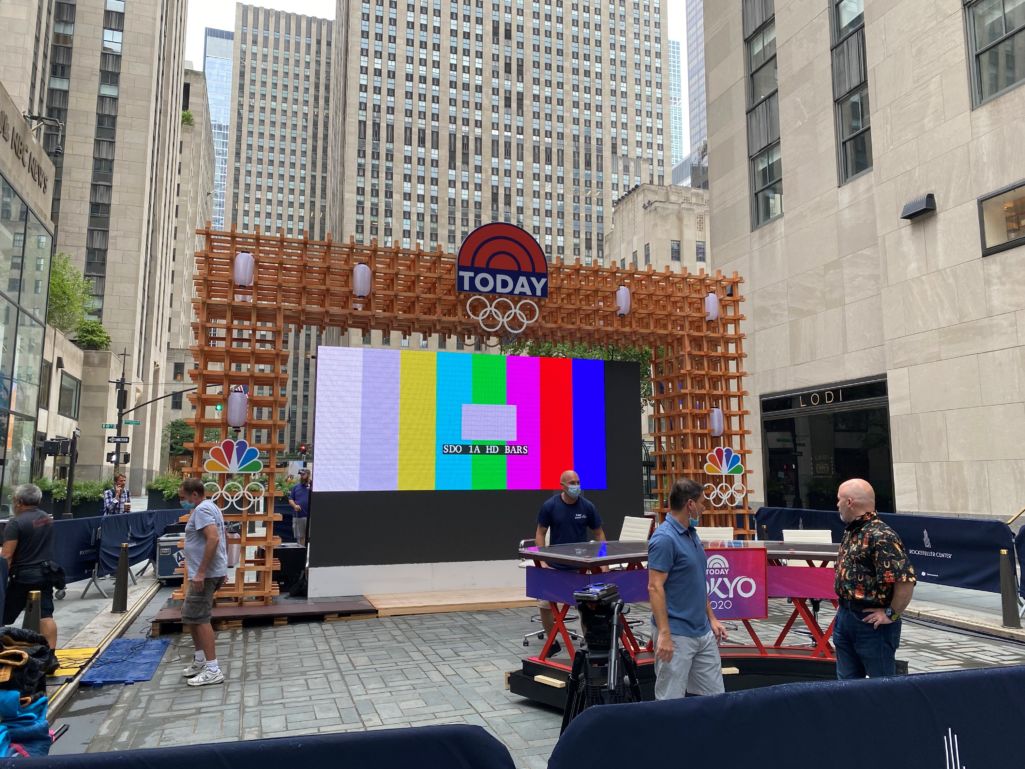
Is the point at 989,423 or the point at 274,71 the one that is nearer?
the point at 989,423

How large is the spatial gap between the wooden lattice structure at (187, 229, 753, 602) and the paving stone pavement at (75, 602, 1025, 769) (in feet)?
7.84

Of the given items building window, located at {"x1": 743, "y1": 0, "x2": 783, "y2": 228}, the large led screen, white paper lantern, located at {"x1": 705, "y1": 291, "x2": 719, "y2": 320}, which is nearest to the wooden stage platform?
the large led screen

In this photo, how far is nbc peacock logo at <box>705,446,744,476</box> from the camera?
1369 cm

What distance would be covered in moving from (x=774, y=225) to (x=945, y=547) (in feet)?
44.3

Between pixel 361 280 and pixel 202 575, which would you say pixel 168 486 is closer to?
pixel 361 280

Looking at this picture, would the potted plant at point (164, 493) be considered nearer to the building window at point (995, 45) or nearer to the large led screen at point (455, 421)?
the large led screen at point (455, 421)

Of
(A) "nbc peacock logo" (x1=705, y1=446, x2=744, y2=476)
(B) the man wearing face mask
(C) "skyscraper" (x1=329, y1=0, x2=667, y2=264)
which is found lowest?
(B) the man wearing face mask

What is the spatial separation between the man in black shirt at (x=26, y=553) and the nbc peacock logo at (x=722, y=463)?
10737 millimetres

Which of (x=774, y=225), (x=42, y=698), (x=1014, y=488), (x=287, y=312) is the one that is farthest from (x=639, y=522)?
(x=774, y=225)

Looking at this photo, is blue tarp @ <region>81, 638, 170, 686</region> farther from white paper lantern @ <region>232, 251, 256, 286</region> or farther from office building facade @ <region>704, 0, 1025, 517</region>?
office building facade @ <region>704, 0, 1025, 517</region>

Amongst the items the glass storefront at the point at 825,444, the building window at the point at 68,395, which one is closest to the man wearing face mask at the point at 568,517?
the glass storefront at the point at 825,444

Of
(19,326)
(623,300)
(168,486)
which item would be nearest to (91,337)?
(168,486)

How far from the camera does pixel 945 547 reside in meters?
11.0

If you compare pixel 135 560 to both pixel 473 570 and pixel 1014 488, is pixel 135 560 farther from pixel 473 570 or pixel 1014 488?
pixel 1014 488
